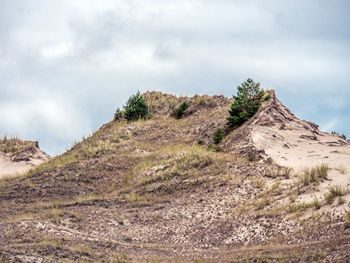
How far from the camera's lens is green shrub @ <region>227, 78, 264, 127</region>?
34.1 metres

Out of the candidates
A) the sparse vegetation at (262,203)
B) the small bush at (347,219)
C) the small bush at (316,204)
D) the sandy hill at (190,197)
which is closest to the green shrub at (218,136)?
the sandy hill at (190,197)

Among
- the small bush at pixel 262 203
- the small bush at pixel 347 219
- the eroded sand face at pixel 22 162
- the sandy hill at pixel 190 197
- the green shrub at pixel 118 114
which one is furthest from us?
the green shrub at pixel 118 114

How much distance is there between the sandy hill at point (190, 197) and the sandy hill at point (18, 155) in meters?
7.15

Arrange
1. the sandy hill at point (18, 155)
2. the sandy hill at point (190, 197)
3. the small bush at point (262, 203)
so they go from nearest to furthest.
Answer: the sandy hill at point (190, 197) → the small bush at point (262, 203) → the sandy hill at point (18, 155)

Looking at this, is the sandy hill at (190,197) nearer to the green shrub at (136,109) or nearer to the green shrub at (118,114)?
the green shrub at (136,109)

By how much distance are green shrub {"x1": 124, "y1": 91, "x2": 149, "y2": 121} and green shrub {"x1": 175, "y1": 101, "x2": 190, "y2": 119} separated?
9.44ft

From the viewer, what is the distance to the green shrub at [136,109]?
4250 centimetres

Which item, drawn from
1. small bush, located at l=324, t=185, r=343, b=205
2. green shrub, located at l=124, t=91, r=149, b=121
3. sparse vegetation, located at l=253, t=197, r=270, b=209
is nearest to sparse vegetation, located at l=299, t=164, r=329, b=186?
sparse vegetation, located at l=253, t=197, r=270, b=209

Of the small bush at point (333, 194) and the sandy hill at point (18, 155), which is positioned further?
the sandy hill at point (18, 155)

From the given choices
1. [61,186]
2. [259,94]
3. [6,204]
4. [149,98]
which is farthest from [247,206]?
[149,98]

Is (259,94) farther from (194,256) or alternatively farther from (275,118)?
(194,256)

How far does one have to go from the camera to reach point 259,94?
3612 cm

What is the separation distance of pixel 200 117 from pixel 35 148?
55.4 ft

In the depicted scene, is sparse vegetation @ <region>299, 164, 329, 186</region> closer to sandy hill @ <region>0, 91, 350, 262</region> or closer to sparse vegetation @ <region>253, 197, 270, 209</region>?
sandy hill @ <region>0, 91, 350, 262</region>
